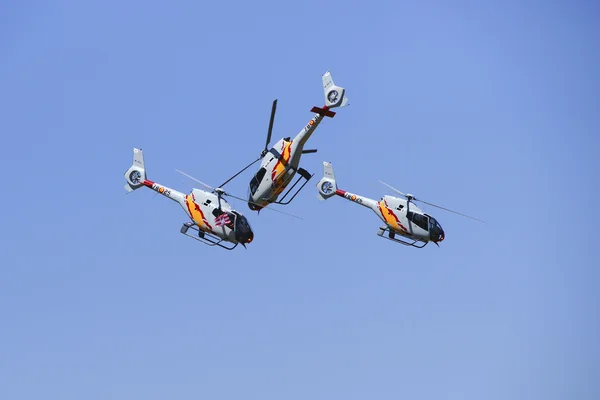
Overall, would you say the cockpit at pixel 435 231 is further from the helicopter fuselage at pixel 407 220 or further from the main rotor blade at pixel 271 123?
the main rotor blade at pixel 271 123

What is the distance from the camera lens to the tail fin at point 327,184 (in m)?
62.5

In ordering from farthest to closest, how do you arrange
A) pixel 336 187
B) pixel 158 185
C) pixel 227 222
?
pixel 336 187 < pixel 158 185 < pixel 227 222

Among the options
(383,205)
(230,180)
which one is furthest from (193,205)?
(383,205)

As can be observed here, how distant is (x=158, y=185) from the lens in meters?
57.2

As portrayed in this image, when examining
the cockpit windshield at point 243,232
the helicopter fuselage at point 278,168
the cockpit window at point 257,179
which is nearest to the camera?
the cockpit windshield at point 243,232

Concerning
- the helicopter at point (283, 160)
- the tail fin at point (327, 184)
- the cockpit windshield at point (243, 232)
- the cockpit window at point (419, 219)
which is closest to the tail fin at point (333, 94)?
the helicopter at point (283, 160)

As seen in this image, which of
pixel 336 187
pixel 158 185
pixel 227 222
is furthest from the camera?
pixel 336 187

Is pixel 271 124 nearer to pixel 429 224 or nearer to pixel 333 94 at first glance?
pixel 333 94

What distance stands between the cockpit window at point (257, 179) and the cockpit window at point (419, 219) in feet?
25.5

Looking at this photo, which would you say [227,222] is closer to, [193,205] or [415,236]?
[193,205]

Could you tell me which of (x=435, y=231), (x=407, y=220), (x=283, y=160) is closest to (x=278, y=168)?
(x=283, y=160)

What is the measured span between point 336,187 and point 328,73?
1043 cm

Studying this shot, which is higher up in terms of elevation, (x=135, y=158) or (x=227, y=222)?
(x=135, y=158)

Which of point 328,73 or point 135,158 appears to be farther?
point 135,158
